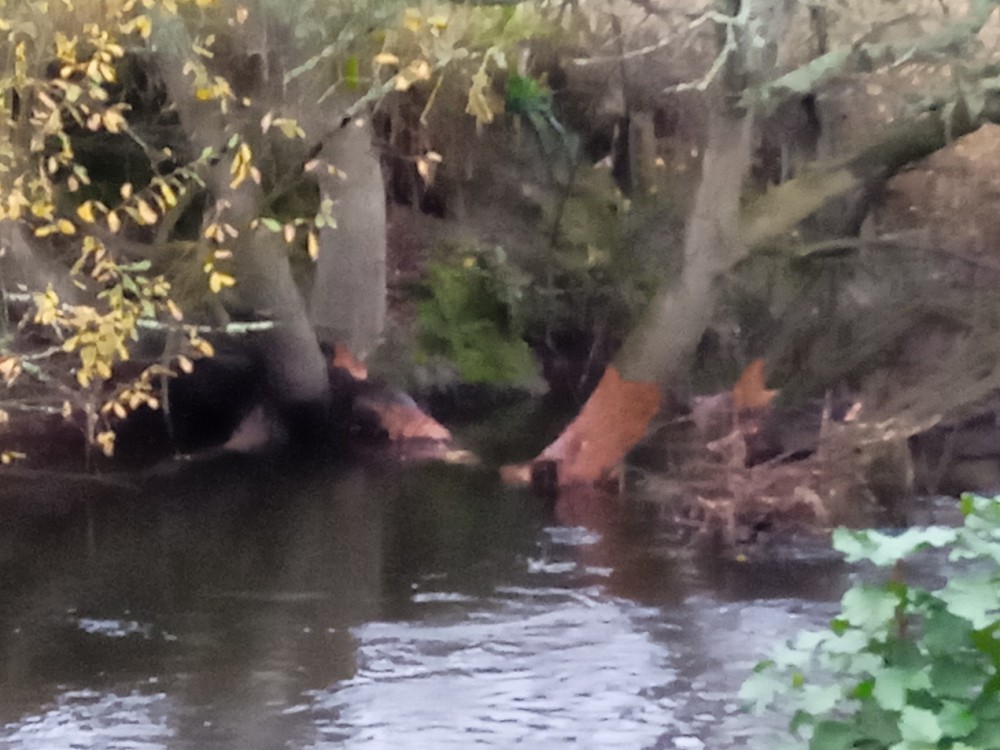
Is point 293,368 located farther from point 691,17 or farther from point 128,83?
point 691,17

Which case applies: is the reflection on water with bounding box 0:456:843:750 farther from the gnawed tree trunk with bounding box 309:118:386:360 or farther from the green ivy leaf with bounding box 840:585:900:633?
the gnawed tree trunk with bounding box 309:118:386:360

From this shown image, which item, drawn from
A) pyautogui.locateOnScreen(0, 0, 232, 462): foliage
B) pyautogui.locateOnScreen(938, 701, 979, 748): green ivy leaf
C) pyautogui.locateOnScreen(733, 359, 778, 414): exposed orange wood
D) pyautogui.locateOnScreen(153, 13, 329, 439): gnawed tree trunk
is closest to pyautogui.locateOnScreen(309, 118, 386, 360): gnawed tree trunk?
pyautogui.locateOnScreen(153, 13, 329, 439): gnawed tree trunk

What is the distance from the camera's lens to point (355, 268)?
12430 mm

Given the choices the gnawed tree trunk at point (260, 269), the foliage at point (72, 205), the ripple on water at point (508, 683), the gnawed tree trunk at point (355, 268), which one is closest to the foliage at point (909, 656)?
the ripple on water at point (508, 683)

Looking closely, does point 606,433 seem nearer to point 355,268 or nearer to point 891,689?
point 355,268

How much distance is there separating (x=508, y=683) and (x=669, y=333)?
4.74 metres

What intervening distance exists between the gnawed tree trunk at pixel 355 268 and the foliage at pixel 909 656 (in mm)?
9108

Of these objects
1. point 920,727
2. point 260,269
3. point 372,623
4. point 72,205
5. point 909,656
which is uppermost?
point 72,205

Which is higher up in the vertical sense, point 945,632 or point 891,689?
point 945,632

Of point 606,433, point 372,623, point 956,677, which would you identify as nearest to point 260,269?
point 606,433

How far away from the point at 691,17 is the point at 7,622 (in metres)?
6.14

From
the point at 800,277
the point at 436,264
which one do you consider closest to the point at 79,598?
the point at 800,277

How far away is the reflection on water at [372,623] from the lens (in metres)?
4.93

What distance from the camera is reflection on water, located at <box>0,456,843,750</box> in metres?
4.93
